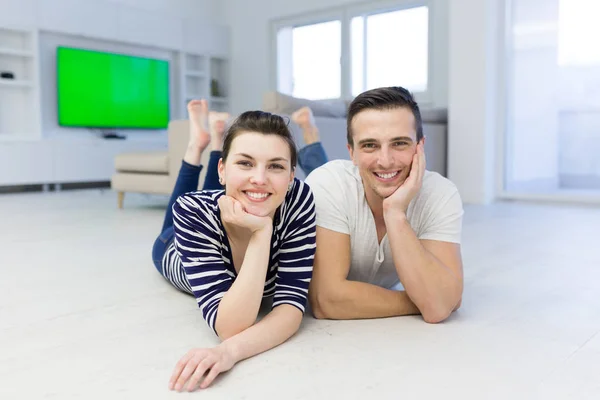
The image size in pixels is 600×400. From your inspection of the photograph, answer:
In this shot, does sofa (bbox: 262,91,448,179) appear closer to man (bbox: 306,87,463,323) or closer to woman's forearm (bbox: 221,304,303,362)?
man (bbox: 306,87,463,323)

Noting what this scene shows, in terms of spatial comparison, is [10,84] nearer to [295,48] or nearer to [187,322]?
[295,48]

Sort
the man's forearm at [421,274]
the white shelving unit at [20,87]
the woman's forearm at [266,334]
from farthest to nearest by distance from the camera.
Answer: the white shelving unit at [20,87]
the man's forearm at [421,274]
the woman's forearm at [266,334]

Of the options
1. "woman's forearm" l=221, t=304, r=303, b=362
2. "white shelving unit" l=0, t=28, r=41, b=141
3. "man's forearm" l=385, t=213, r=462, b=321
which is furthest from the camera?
"white shelving unit" l=0, t=28, r=41, b=141

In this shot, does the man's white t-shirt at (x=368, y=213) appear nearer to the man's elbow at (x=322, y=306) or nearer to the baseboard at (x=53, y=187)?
the man's elbow at (x=322, y=306)

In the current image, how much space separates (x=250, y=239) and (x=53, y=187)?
567 centimetres

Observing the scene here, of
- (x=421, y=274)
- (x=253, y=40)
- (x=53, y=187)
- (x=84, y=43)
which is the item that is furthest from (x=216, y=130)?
(x=253, y=40)

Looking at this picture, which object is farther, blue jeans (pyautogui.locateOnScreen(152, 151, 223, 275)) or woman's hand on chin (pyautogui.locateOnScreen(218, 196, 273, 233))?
blue jeans (pyautogui.locateOnScreen(152, 151, 223, 275))

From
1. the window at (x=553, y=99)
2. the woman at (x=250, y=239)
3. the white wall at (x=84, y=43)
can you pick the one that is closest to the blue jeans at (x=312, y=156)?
the woman at (x=250, y=239)

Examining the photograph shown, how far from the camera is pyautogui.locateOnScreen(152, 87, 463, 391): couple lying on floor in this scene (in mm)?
1243

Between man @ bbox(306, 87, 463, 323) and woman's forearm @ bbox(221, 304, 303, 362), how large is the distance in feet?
0.49

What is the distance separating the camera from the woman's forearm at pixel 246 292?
1229 mm

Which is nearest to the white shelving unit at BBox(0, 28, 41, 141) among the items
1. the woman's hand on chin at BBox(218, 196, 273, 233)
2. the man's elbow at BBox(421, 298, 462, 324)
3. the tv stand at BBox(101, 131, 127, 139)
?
the tv stand at BBox(101, 131, 127, 139)

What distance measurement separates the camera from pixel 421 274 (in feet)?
4.46

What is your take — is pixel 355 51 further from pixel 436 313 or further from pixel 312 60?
pixel 436 313
